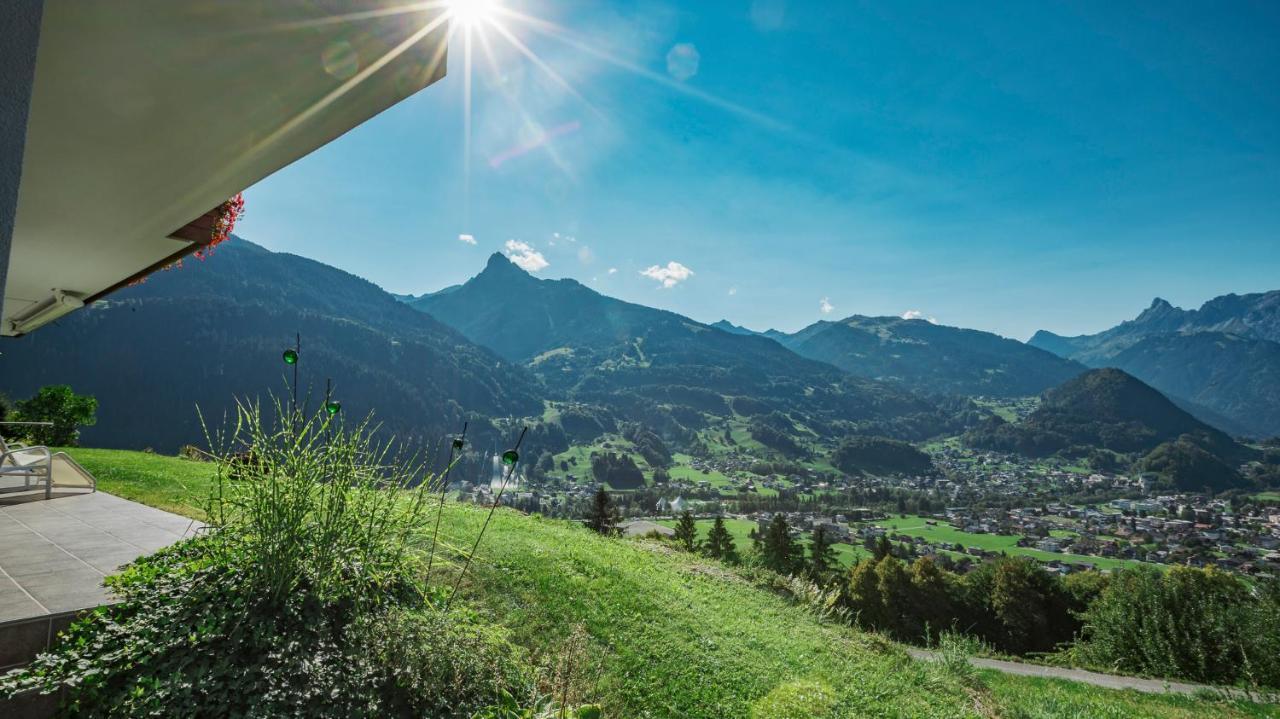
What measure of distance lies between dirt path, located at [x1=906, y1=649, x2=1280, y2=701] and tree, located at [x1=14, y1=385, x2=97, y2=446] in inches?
842

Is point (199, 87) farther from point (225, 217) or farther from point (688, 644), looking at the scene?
point (688, 644)

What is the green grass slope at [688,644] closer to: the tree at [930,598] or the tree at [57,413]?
the tree at [57,413]

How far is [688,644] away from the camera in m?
5.67

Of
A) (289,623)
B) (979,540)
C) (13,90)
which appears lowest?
(979,540)

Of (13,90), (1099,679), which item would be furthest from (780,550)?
(13,90)

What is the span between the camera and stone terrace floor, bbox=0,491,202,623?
361cm

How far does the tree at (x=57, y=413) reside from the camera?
1453 centimetres

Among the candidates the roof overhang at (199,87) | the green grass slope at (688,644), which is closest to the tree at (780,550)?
the green grass slope at (688,644)

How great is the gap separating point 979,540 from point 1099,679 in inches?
4629

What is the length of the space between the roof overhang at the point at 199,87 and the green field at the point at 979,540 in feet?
378

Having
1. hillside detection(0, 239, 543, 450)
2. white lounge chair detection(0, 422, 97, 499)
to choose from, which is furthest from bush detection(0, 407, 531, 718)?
hillside detection(0, 239, 543, 450)

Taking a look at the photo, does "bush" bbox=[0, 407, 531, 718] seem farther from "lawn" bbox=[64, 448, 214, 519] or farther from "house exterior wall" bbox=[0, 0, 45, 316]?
"lawn" bbox=[64, 448, 214, 519]

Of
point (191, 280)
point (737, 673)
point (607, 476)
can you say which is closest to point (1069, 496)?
point (607, 476)

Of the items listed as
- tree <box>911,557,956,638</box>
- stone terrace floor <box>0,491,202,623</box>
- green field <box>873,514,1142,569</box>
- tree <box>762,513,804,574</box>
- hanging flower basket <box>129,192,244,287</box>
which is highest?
hanging flower basket <box>129,192,244,287</box>
